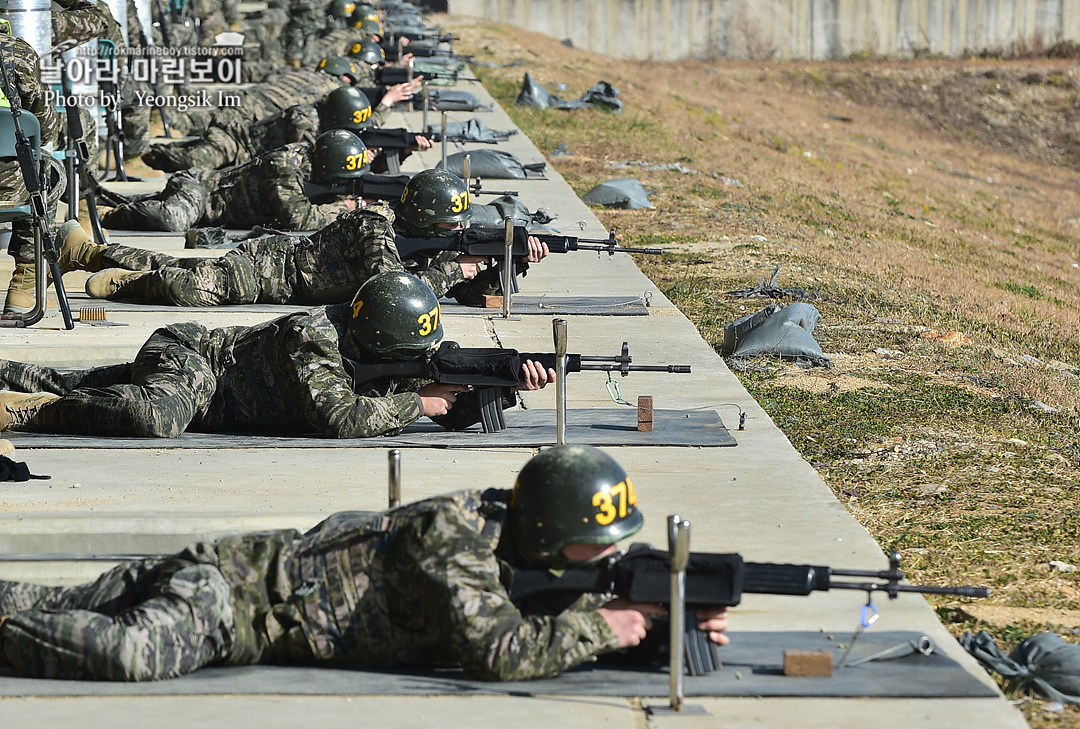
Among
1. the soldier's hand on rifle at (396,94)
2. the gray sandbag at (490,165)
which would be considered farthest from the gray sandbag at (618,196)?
the soldier's hand on rifle at (396,94)

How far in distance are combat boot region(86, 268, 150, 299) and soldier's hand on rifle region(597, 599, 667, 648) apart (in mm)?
7097

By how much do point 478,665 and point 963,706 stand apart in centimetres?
152

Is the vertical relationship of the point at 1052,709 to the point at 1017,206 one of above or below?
above

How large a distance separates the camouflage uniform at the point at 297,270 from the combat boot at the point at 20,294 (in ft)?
2.89

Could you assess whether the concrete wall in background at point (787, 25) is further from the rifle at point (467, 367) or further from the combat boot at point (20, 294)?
the rifle at point (467, 367)

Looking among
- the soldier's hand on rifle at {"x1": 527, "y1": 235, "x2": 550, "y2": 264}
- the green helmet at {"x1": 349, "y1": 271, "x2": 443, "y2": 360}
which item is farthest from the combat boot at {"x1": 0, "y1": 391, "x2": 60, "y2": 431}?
the soldier's hand on rifle at {"x1": 527, "y1": 235, "x2": 550, "y2": 264}

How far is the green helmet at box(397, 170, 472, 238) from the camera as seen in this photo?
34.4 ft

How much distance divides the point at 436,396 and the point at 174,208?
7.25m

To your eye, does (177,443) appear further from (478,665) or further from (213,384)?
(478,665)

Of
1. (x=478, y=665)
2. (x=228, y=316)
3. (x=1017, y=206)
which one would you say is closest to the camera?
(x=478, y=665)

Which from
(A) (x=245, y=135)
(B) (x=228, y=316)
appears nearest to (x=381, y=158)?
(A) (x=245, y=135)

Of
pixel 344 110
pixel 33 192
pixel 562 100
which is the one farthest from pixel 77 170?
pixel 562 100

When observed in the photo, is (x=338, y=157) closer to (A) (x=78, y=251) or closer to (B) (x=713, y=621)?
(A) (x=78, y=251)

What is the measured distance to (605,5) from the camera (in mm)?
50938
